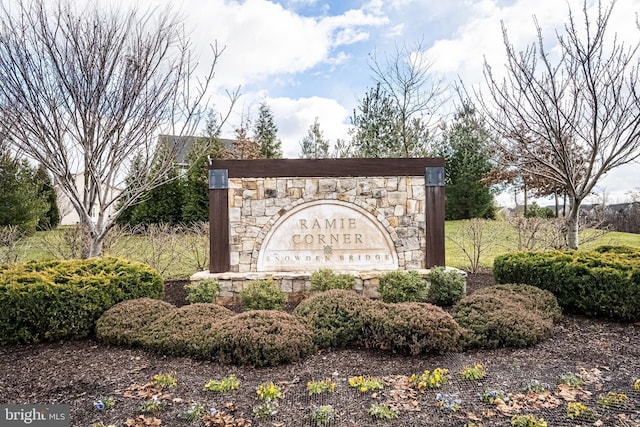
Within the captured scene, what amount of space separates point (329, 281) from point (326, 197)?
4.28 ft

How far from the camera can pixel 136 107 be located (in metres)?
5.89

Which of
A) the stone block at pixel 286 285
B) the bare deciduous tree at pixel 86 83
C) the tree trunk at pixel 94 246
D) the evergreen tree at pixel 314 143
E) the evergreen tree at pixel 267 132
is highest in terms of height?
the evergreen tree at pixel 267 132

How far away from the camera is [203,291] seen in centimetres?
544

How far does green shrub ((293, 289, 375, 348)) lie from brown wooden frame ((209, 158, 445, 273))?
210 centimetres

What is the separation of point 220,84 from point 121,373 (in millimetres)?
5262

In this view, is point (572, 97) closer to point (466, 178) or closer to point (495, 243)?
point (495, 243)

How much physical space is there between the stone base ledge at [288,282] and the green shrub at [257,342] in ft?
6.33

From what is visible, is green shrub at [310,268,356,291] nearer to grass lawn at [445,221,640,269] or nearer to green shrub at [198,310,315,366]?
green shrub at [198,310,315,366]

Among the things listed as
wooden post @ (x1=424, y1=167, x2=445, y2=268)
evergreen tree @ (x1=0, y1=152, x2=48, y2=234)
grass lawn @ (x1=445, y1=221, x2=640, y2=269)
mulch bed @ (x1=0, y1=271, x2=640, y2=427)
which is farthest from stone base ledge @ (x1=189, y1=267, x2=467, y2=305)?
evergreen tree @ (x1=0, y1=152, x2=48, y2=234)

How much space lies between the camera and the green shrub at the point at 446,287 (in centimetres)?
550

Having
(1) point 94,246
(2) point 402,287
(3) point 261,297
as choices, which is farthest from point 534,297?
(1) point 94,246

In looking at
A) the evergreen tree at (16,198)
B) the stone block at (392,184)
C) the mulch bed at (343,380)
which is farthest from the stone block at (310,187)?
the evergreen tree at (16,198)

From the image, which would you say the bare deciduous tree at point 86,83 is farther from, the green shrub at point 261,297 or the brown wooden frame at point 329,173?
the green shrub at point 261,297

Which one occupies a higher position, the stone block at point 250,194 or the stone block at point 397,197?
the stone block at point 250,194
